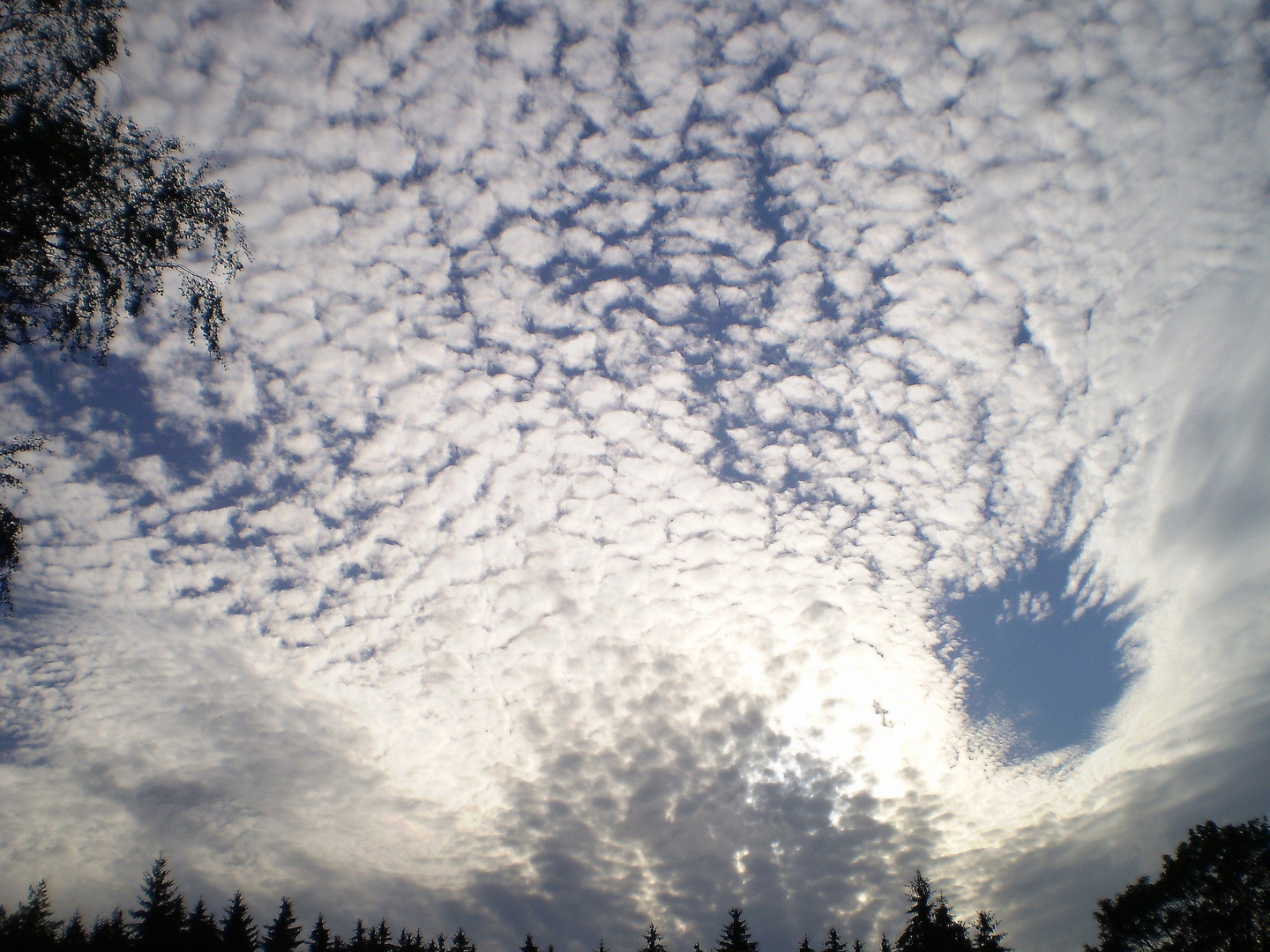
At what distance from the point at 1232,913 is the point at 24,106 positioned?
1912 inches

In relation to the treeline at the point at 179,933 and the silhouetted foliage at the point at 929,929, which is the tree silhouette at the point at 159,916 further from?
the silhouetted foliage at the point at 929,929

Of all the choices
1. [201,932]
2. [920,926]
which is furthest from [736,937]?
[201,932]

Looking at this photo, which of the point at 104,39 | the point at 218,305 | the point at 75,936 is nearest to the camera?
the point at 104,39

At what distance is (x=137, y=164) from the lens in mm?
8883

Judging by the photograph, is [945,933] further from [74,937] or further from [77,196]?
[74,937]

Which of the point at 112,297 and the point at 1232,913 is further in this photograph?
the point at 1232,913

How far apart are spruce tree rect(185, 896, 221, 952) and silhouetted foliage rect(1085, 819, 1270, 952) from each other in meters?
57.5

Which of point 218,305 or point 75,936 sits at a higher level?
point 218,305

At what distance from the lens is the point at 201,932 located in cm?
3788

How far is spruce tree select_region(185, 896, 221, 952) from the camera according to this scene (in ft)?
121

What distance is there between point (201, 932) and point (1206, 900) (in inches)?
2419

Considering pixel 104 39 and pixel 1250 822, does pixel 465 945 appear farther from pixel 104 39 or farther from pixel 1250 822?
pixel 104 39

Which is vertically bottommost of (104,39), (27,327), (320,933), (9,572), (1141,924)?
(1141,924)

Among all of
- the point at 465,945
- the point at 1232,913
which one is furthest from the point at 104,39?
the point at 465,945
